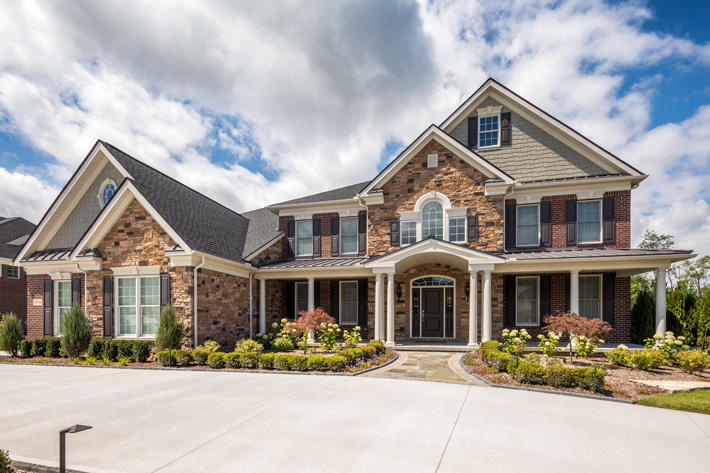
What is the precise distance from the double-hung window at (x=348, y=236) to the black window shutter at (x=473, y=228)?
520 centimetres

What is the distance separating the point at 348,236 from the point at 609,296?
10846mm

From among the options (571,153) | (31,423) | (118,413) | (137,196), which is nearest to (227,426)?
(118,413)

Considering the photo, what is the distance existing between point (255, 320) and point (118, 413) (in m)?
9.78

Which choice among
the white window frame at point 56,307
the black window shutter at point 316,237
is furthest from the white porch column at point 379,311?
the white window frame at point 56,307

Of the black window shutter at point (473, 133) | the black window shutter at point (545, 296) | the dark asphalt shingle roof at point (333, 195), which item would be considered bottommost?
the black window shutter at point (545, 296)

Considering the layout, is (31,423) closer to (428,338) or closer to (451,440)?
(451,440)

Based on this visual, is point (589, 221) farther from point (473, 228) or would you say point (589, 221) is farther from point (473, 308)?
point (473, 308)

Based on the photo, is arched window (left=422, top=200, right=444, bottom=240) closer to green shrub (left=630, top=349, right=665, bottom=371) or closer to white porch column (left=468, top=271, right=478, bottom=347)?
white porch column (left=468, top=271, right=478, bottom=347)

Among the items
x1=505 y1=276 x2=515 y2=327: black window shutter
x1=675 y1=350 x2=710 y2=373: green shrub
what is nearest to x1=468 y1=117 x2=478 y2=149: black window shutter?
x1=505 y1=276 x2=515 y2=327: black window shutter

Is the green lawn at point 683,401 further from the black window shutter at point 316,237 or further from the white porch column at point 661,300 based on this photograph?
the black window shutter at point 316,237

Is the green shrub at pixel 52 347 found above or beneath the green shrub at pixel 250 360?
beneath

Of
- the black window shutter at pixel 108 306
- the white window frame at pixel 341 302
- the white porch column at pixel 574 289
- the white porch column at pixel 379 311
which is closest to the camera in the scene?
the white porch column at pixel 574 289

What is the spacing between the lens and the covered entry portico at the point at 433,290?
1366 cm

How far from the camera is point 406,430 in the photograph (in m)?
5.78
